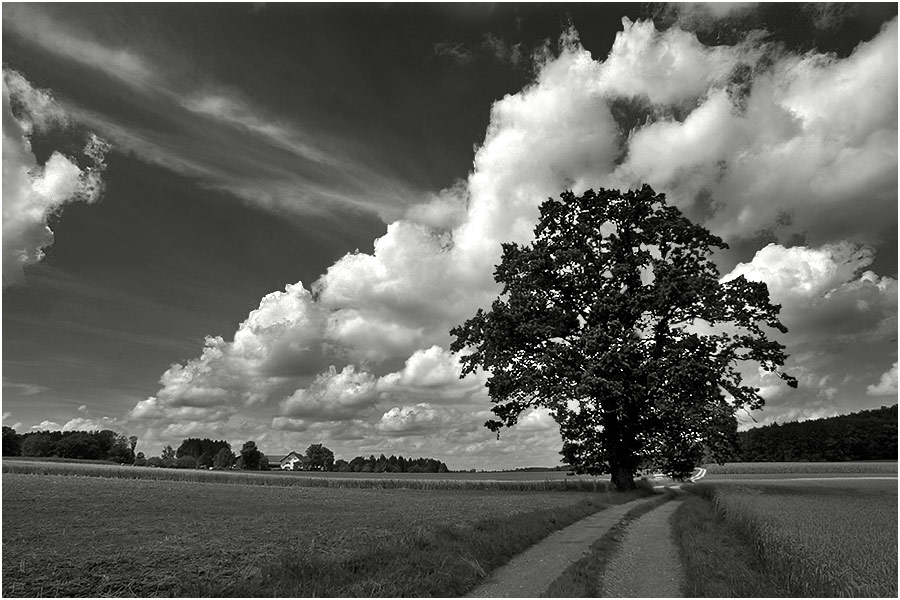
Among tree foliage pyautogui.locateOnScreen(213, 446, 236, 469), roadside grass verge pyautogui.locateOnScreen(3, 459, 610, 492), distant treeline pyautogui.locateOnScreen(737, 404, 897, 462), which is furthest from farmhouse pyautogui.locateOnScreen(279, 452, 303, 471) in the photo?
distant treeline pyautogui.locateOnScreen(737, 404, 897, 462)

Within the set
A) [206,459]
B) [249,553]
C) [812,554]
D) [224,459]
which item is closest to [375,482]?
[249,553]

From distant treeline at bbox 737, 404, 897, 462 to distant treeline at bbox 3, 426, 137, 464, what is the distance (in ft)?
437

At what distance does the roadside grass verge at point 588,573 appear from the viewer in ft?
31.9

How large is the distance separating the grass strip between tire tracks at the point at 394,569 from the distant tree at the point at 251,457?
484ft

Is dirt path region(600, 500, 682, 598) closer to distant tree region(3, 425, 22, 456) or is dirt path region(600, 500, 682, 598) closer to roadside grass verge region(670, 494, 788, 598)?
roadside grass verge region(670, 494, 788, 598)

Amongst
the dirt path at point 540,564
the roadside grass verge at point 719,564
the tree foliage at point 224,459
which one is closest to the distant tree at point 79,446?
the tree foliage at point 224,459

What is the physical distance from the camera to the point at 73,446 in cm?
12700

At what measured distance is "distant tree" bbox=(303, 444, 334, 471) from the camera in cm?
14500

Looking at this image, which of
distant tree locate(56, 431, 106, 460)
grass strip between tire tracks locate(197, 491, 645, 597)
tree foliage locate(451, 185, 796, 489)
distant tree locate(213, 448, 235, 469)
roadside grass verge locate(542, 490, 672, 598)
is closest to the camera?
grass strip between tire tracks locate(197, 491, 645, 597)

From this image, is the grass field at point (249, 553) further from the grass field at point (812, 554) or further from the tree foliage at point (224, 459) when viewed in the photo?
the tree foliage at point (224, 459)

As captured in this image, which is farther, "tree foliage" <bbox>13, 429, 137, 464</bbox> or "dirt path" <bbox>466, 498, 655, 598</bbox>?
"tree foliage" <bbox>13, 429, 137, 464</bbox>

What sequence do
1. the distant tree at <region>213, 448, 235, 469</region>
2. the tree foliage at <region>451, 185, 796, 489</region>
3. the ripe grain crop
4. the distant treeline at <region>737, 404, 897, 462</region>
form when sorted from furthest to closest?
the distant tree at <region>213, 448, 235, 469</region> → the distant treeline at <region>737, 404, 897, 462</region> → the tree foliage at <region>451, 185, 796, 489</region> → the ripe grain crop

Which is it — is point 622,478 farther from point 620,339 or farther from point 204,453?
point 204,453

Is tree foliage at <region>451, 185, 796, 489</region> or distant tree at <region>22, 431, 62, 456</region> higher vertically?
tree foliage at <region>451, 185, 796, 489</region>
